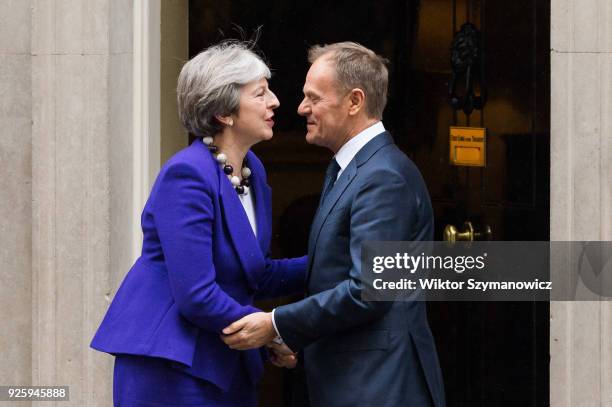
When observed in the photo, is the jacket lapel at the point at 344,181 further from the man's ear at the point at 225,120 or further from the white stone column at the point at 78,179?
the white stone column at the point at 78,179

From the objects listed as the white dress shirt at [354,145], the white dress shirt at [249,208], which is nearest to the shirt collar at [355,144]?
the white dress shirt at [354,145]

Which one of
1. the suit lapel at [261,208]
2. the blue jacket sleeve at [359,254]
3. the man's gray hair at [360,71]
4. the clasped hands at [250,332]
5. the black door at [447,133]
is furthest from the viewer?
the black door at [447,133]

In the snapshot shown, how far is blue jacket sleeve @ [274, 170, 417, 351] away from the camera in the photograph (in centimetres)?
298

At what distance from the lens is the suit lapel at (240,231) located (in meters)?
3.12

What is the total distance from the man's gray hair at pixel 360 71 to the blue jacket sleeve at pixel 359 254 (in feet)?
1.06

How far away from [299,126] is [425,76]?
69 cm

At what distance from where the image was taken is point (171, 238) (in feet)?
9.86

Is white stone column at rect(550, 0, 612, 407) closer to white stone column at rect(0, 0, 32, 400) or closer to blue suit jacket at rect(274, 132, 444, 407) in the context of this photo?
blue suit jacket at rect(274, 132, 444, 407)

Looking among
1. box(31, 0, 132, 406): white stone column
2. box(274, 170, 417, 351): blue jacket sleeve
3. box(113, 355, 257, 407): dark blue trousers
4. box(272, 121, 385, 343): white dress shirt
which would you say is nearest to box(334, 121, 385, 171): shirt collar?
box(272, 121, 385, 343): white dress shirt

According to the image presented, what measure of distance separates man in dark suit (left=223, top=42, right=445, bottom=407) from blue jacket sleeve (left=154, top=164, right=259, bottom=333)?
0.12 meters

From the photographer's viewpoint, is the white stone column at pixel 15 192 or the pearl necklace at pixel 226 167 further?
the white stone column at pixel 15 192

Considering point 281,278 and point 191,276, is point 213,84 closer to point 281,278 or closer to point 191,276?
point 191,276

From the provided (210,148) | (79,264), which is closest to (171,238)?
(210,148)

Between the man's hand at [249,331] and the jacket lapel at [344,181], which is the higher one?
the jacket lapel at [344,181]
